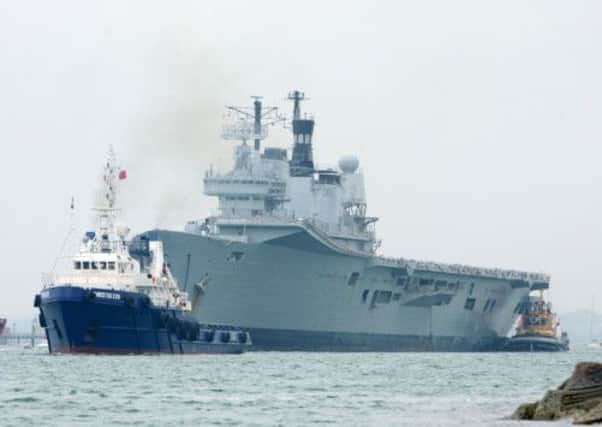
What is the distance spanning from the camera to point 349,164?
108812mm

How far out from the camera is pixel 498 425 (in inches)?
1540

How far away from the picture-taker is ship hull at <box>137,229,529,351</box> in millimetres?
88938

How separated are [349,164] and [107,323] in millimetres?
37482

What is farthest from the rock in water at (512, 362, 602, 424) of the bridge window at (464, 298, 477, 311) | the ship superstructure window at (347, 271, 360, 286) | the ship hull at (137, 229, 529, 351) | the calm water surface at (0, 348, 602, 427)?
the bridge window at (464, 298, 477, 311)

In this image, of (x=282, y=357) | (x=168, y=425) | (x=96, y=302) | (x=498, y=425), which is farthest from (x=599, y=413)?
(x=282, y=357)

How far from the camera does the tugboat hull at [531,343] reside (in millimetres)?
118375

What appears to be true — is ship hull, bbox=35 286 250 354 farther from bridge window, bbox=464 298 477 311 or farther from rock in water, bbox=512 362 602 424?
bridge window, bbox=464 298 477 311

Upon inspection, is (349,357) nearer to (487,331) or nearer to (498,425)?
(487,331)

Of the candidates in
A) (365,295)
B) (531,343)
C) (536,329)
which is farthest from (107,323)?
(536,329)

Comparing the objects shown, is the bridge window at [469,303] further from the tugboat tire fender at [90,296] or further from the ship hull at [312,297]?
the tugboat tire fender at [90,296]

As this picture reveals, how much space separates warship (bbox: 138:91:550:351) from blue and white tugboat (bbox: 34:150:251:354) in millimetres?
5938

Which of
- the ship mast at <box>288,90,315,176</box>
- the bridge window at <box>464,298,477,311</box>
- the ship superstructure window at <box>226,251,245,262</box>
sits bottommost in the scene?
the bridge window at <box>464,298,477,311</box>

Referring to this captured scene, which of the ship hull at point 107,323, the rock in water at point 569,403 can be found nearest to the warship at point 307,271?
the ship hull at point 107,323

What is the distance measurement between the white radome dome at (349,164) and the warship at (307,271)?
0.20ft
